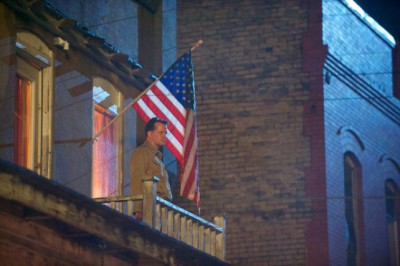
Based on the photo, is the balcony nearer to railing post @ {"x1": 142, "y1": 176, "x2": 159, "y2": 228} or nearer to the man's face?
railing post @ {"x1": 142, "y1": 176, "x2": 159, "y2": 228}

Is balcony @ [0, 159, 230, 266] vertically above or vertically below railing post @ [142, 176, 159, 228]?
below

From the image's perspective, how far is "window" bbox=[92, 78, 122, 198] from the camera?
24.5 m

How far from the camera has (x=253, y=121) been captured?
97.1ft

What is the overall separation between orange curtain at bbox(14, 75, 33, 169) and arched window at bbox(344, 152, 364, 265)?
1012 cm

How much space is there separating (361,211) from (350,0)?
4.34m

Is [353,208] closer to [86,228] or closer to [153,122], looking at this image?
[153,122]

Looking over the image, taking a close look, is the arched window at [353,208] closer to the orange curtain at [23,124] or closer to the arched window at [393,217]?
the arched window at [393,217]

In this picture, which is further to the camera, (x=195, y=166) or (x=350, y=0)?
(x=350, y=0)

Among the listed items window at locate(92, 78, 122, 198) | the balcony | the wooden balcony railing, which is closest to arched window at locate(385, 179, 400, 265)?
the wooden balcony railing

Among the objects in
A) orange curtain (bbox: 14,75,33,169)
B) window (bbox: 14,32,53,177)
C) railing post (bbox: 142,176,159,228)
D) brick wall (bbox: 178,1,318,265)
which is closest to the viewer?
orange curtain (bbox: 14,75,33,169)

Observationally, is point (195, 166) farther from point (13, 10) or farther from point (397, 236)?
point (397, 236)

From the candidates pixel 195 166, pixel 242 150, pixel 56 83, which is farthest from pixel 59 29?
pixel 242 150

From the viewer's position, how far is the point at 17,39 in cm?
2194

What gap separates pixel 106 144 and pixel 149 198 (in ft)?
9.00
